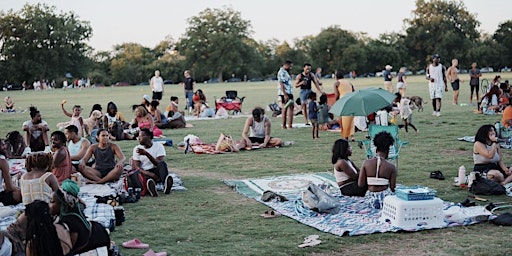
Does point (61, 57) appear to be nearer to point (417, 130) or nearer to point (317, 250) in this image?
point (417, 130)

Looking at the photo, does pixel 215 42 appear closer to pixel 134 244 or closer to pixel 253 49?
pixel 253 49

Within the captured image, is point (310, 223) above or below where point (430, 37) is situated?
below

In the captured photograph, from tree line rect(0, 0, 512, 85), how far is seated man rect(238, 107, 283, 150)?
244ft

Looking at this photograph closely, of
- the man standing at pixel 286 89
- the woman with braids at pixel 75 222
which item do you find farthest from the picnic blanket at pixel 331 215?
the man standing at pixel 286 89

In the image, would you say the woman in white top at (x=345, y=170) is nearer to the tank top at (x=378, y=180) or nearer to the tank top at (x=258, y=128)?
the tank top at (x=378, y=180)

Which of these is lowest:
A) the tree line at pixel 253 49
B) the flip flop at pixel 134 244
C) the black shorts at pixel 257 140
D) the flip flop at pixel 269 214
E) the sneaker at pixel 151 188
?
the flip flop at pixel 134 244

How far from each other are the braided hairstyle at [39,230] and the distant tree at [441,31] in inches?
3670

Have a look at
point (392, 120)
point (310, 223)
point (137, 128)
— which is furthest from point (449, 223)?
point (137, 128)

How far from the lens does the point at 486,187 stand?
784 cm

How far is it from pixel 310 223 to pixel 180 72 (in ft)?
283

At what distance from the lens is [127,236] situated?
6477 mm

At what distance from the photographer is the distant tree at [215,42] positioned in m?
92.4

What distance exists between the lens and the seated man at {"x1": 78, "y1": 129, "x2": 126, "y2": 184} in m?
8.92

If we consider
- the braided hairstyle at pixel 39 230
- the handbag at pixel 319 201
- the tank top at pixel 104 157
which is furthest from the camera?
the tank top at pixel 104 157
